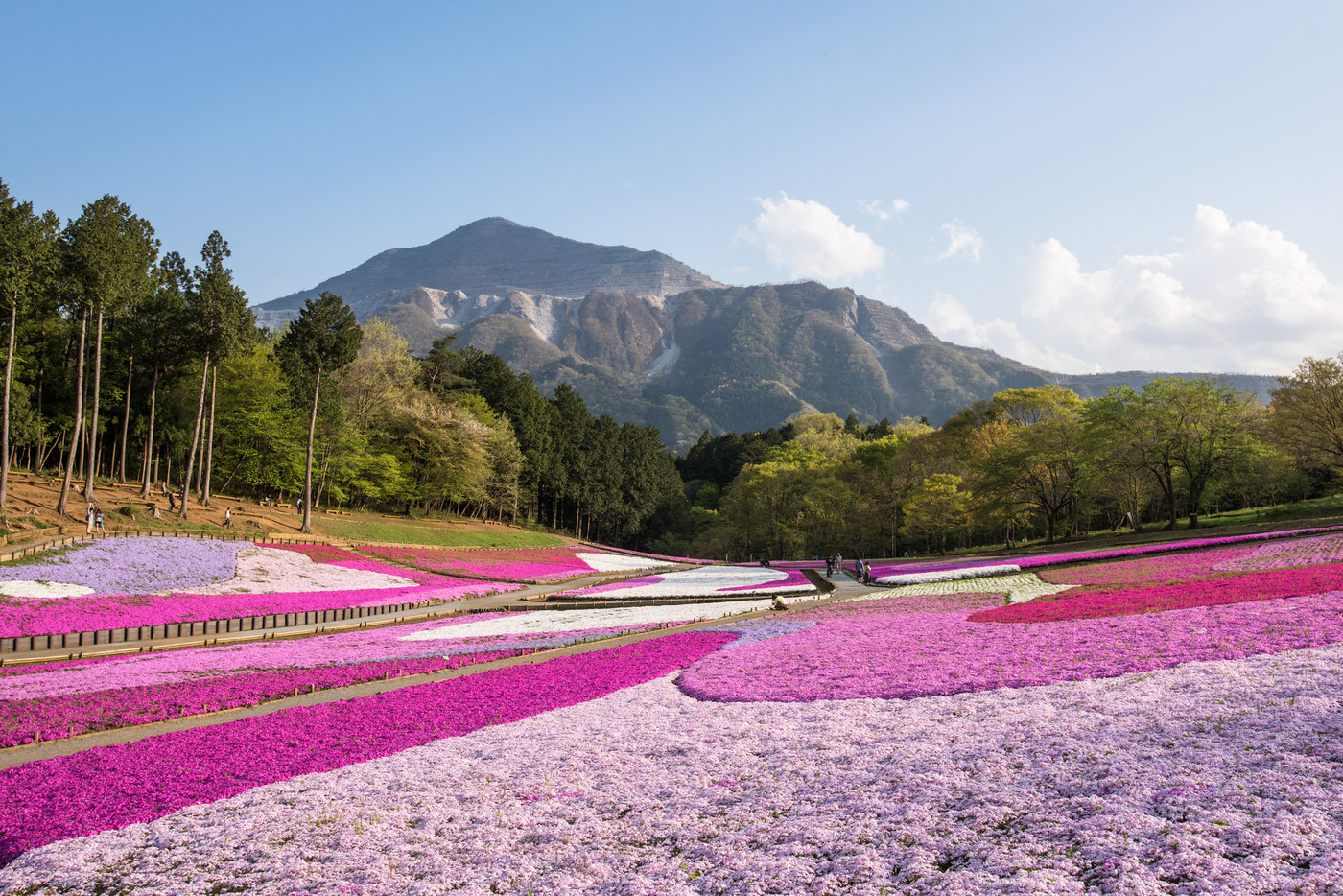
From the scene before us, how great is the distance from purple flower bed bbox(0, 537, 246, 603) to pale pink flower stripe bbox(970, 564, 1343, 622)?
101ft

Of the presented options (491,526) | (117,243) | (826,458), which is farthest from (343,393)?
(826,458)

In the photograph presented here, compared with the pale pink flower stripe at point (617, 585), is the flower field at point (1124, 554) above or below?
above

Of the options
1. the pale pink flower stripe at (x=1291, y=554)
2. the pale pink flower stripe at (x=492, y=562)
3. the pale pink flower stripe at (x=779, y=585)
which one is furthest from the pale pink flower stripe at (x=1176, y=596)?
the pale pink flower stripe at (x=492, y=562)

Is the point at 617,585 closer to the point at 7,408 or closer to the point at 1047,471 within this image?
the point at 7,408

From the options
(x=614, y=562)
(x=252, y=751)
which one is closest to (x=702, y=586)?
(x=614, y=562)

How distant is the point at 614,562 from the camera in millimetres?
61062

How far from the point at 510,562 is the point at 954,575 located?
29.6 m

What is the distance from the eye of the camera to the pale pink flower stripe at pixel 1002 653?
11945 millimetres

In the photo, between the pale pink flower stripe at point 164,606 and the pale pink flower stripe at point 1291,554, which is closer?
the pale pink flower stripe at point 164,606

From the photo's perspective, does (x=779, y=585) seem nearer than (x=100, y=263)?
No

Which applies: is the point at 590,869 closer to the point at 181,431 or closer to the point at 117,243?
the point at 117,243

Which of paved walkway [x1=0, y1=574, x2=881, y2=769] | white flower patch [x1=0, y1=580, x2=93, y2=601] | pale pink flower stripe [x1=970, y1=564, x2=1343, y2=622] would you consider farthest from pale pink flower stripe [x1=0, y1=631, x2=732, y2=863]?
white flower patch [x1=0, y1=580, x2=93, y2=601]

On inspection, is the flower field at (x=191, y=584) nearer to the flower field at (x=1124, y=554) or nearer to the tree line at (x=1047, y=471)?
the flower field at (x=1124, y=554)

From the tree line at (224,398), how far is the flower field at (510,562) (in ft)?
26.6
